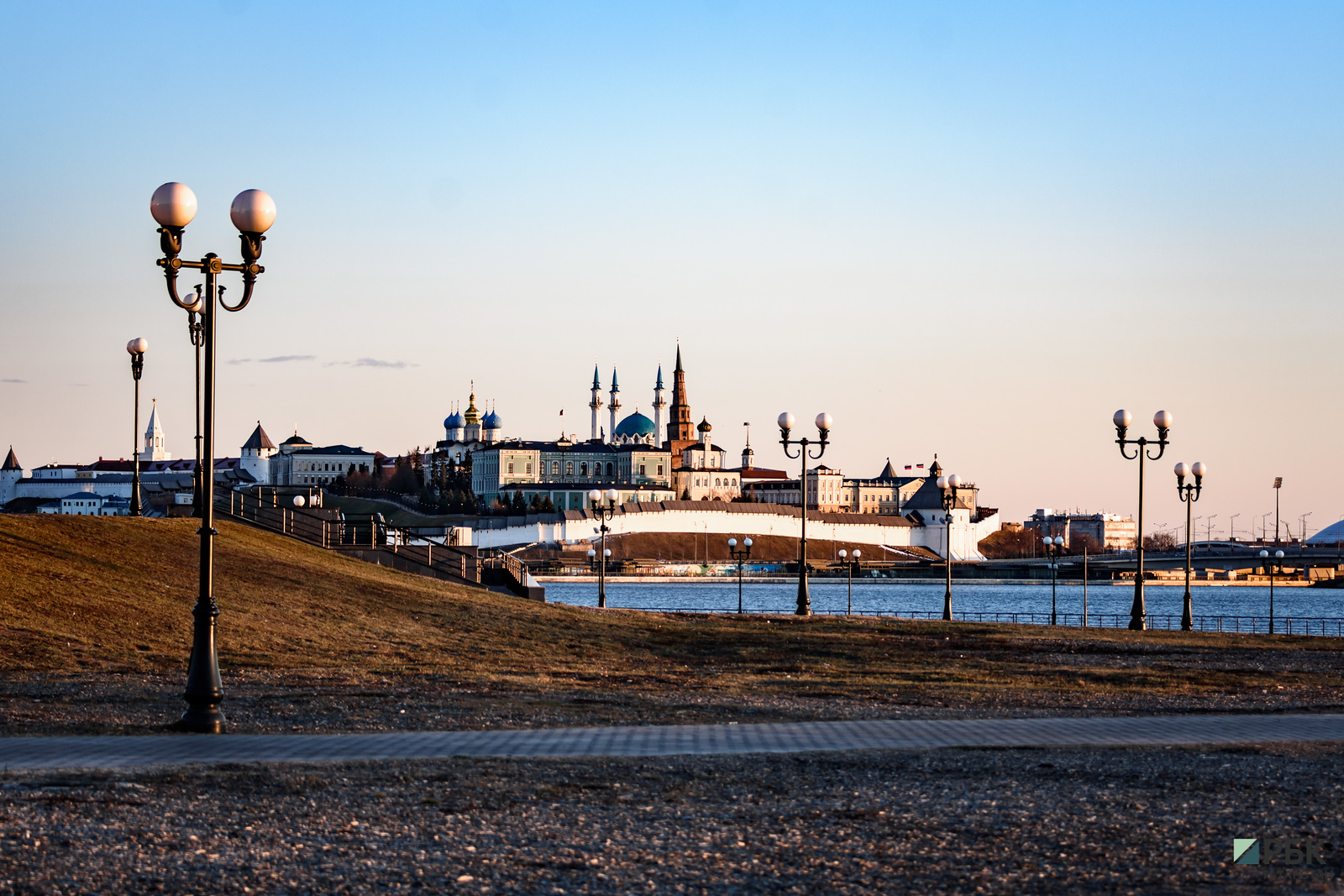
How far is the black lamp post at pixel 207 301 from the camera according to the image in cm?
1077

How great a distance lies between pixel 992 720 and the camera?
12430 mm

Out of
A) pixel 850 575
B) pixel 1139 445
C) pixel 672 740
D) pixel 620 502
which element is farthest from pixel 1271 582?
pixel 620 502

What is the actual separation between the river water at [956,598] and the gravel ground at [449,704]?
51604 millimetres

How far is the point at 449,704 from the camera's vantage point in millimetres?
13008

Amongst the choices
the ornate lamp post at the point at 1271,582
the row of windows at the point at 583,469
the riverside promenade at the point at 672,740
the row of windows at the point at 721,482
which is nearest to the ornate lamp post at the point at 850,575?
the ornate lamp post at the point at 1271,582

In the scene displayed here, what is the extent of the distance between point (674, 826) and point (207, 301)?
6.80 meters

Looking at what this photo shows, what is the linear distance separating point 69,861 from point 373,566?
23.9 m

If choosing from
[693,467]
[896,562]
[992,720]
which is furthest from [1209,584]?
[992,720]

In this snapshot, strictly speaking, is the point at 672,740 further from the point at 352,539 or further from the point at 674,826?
the point at 352,539

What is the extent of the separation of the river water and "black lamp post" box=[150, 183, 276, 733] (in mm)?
56397

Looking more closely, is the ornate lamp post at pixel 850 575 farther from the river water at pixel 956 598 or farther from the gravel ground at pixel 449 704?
the gravel ground at pixel 449 704

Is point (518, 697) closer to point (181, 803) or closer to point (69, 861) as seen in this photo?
point (181, 803)

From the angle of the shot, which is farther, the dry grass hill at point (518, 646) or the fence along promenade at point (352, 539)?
the fence along promenade at point (352, 539)

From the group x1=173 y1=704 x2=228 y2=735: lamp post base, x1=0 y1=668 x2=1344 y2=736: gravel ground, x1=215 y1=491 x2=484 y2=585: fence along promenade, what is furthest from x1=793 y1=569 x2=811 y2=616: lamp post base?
x1=173 y1=704 x2=228 y2=735: lamp post base
